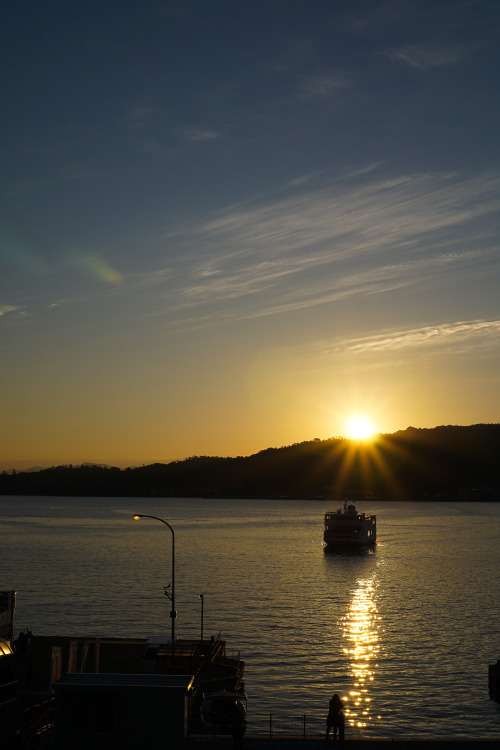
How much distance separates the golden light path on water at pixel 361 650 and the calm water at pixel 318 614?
129 mm

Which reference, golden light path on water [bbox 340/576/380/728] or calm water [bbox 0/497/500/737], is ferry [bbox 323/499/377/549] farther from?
golden light path on water [bbox 340/576/380/728]

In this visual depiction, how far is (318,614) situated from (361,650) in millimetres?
17666

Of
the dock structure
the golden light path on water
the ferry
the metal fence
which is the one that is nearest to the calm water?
the golden light path on water

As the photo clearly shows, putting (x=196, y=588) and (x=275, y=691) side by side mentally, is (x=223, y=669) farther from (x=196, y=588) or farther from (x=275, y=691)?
(x=196, y=588)

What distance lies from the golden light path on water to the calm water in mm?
129

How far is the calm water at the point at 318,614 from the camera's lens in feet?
143

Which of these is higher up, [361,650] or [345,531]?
[345,531]

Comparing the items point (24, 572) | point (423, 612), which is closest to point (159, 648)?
point (423, 612)

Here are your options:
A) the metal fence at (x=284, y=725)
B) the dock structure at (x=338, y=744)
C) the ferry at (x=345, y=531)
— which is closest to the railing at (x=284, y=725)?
the metal fence at (x=284, y=725)

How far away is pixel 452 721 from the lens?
40031mm

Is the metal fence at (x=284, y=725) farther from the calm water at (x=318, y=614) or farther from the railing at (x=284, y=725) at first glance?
the calm water at (x=318, y=614)

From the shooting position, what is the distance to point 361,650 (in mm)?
57875

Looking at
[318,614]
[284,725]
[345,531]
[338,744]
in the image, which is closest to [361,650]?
[318,614]

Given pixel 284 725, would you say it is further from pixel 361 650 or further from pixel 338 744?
pixel 361 650
